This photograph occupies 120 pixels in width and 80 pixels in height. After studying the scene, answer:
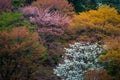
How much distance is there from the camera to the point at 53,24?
3944 cm

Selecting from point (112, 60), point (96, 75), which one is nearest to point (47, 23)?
point (112, 60)

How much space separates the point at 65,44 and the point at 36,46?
5.70 m

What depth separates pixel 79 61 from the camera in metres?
33.4

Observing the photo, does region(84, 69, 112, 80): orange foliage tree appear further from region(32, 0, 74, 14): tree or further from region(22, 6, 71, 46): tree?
region(32, 0, 74, 14): tree

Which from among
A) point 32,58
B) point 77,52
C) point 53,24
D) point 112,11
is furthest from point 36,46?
point 112,11

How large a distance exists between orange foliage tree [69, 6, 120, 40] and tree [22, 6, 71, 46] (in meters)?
1.24

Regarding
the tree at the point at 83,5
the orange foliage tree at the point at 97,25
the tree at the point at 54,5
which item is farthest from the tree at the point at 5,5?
the tree at the point at 83,5

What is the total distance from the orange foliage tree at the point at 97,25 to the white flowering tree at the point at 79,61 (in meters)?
4.23

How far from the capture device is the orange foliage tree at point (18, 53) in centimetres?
3188

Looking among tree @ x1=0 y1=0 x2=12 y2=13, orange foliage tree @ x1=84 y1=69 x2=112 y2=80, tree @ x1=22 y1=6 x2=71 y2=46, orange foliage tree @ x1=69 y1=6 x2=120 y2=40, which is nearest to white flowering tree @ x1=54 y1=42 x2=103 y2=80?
orange foliage tree @ x1=84 y1=69 x2=112 y2=80

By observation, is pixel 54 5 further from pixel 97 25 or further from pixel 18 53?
pixel 18 53

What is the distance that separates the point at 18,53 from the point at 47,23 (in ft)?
25.8

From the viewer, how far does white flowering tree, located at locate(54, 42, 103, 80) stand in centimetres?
3238

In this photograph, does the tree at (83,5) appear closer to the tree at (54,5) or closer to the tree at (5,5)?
the tree at (54,5)
